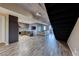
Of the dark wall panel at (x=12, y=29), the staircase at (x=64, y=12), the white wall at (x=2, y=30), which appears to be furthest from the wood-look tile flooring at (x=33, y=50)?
the staircase at (x=64, y=12)

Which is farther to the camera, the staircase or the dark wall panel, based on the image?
the dark wall panel

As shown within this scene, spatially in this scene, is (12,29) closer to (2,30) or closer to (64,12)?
(2,30)

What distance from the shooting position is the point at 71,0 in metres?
1.83

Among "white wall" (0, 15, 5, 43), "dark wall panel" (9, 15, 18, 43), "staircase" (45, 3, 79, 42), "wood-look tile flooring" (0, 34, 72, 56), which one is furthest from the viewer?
"dark wall panel" (9, 15, 18, 43)

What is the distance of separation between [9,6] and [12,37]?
2.52 meters

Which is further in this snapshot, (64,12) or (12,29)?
(12,29)

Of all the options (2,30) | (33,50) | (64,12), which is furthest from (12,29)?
(64,12)

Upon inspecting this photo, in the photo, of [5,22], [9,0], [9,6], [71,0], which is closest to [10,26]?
[5,22]

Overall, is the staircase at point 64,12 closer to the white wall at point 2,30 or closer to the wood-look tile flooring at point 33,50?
the wood-look tile flooring at point 33,50

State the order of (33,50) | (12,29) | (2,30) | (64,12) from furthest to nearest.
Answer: (12,29) < (2,30) < (33,50) < (64,12)

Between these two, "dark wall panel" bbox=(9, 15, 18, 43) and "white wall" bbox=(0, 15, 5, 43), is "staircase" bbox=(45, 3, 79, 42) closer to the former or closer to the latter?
"dark wall panel" bbox=(9, 15, 18, 43)

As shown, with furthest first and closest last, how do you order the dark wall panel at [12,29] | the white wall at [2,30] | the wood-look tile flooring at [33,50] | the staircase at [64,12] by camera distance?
1. the dark wall panel at [12,29]
2. the white wall at [2,30]
3. the wood-look tile flooring at [33,50]
4. the staircase at [64,12]

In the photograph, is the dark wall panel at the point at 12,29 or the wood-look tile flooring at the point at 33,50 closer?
the wood-look tile flooring at the point at 33,50

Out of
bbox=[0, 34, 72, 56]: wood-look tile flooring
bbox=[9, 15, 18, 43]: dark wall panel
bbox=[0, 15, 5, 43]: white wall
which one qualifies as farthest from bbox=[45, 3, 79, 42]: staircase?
bbox=[0, 15, 5, 43]: white wall
